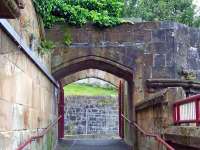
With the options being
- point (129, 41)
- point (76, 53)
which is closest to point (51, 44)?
point (76, 53)

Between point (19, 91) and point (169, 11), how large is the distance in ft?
49.7

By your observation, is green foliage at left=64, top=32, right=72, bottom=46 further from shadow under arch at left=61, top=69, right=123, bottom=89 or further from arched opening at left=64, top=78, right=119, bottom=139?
arched opening at left=64, top=78, right=119, bottom=139

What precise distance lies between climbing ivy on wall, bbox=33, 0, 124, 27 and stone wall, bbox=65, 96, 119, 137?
31.0 ft

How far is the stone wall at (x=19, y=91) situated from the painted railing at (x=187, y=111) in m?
2.39

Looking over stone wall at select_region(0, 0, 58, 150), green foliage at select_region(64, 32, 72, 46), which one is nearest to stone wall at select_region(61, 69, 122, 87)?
green foliage at select_region(64, 32, 72, 46)

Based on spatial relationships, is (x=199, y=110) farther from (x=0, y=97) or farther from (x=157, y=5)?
(x=157, y=5)

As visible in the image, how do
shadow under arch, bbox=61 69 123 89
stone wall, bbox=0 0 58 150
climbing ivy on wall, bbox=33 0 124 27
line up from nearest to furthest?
stone wall, bbox=0 0 58 150, climbing ivy on wall, bbox=33 0 124 27, shadow under arch, bbox=61 69 123 89

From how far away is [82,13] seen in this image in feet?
40.4

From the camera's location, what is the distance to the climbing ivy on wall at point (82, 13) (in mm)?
12031

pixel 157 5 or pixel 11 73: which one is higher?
pixel 157 5

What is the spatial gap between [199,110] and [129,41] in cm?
623

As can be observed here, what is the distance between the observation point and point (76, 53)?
40.6ft

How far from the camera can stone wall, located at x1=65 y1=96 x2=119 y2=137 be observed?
21594 mm

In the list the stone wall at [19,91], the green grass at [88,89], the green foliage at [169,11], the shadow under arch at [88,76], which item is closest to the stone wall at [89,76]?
the shadow under arch at [88,76]
